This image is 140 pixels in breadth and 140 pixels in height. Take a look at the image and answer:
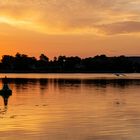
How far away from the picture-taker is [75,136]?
21.8 m

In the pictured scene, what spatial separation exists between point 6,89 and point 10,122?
29.2m

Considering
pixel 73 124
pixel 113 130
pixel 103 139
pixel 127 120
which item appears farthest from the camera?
pixel 127 120

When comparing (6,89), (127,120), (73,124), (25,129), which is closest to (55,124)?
(73,124)

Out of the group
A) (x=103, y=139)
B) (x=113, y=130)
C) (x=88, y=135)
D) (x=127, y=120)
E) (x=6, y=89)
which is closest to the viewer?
(x=103, y=139)

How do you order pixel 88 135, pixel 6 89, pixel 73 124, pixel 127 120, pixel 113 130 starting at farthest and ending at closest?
pixel 6 89
pixel 127 120
pixel 73 124
pixel 113 130
pixel 88 135

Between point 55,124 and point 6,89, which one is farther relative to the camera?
point 6,89

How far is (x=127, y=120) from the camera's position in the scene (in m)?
28.8

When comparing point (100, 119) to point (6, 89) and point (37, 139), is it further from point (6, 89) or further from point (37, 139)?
point (6, 89)

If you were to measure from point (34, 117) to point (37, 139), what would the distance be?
31.5ft

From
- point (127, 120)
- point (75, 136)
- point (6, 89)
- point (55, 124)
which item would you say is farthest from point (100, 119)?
point (6, 89)

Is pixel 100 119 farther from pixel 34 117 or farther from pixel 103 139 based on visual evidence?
pixel 103 139

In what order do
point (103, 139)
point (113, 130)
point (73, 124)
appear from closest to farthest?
point (103, 139)
point (113, 130)
point (73, 124)

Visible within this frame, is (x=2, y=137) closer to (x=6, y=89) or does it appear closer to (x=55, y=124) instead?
(x=55, y=124)

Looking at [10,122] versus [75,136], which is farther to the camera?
[10,122]
